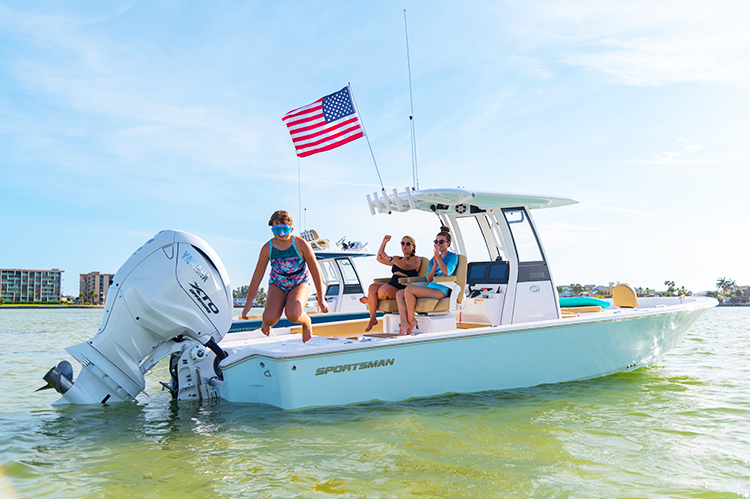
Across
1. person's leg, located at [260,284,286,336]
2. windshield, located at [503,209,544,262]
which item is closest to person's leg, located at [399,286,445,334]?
person's leg, located at [260,284,286,336]

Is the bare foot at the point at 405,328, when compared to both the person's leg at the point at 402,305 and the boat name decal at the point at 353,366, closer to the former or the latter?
the person's leg at the point at 402,305

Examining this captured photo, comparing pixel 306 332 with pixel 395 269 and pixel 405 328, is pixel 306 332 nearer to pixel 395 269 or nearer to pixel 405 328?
pixel 405 328

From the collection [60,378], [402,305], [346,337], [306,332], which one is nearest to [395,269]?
[402,305]

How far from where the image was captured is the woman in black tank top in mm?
6562

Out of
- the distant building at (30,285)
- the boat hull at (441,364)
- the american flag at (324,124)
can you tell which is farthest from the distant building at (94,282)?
the boat hull at (441,364)

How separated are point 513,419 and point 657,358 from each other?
15.2 ft

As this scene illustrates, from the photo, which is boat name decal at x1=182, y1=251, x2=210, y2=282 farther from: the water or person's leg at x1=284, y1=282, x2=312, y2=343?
the water

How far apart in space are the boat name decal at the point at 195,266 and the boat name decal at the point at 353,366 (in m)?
1.67

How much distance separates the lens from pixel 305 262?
562 centimetres

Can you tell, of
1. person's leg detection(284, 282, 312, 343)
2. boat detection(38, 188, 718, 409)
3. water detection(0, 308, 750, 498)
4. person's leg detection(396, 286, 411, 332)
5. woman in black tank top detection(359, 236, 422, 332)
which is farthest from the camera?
woman in black tank top detection(359, 236, 422, 332)

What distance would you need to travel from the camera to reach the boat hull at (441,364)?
504cm

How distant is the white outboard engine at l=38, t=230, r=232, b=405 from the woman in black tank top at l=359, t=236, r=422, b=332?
1.96 metres

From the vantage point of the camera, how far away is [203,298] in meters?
5.57

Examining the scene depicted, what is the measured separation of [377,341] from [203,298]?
1.96 meters
